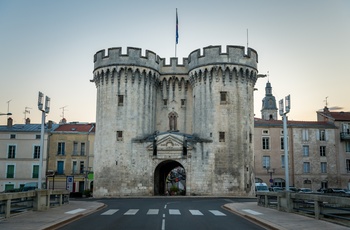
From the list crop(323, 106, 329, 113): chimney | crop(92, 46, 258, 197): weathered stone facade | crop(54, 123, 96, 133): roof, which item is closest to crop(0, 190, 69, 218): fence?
crop(92, 46, 258, 197): weathered stone facade

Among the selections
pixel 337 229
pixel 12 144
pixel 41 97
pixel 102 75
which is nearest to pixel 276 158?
pixel 102 75

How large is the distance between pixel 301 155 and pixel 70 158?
32.1 metres

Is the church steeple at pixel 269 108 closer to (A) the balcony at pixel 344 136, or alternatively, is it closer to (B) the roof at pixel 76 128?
(A) the balcony at pixel 344 136

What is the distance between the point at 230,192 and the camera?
3884 centimetres

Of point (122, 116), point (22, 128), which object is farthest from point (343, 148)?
point (22, 128)

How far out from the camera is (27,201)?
18.7 metres

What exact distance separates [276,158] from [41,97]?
43.3 m

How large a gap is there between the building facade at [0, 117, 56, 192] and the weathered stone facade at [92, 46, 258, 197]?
1649cm

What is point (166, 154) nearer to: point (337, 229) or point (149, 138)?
point (149, 138)

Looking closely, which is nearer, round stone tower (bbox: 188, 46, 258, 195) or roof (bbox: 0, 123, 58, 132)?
round stone tower (bbox: 188, 46, 258, 195)

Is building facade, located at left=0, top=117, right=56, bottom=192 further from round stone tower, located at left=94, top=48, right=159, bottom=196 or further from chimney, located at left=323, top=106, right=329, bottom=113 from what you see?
chimney, located at left=323, top=106, right=329, bottom=113

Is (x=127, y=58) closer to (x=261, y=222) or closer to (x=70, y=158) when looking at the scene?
(x=70, y=158)

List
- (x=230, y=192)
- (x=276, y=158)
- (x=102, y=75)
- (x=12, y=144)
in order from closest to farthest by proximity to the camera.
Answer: (x=230, y=192), (x=102, y=75), (x=12, y=144), (x=276, y=158)

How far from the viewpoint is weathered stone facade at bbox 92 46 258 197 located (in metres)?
39.5
